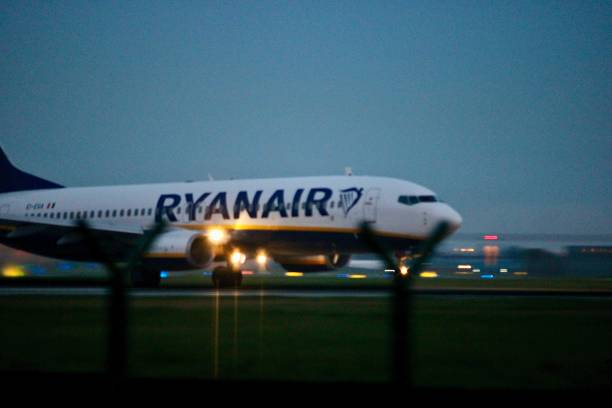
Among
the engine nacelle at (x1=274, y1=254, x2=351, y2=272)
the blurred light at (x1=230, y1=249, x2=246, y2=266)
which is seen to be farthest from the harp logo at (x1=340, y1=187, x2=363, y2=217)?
the blurred light at (x1=230, y1=249, x2=246, y2=266)

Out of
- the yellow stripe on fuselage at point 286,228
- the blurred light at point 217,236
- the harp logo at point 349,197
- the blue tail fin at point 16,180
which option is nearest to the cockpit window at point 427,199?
the yellow stripe on fuselage at point 286,228

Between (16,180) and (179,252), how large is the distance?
17.5 m

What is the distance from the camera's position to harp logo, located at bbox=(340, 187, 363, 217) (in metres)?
33.3

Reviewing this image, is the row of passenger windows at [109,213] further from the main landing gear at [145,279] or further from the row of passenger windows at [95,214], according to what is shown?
the main landing gear at [145,279]

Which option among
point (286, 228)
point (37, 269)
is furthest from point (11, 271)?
point (286, 228)

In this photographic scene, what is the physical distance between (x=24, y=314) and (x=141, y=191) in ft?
67.5

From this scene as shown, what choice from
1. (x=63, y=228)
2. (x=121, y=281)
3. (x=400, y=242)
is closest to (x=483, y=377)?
(x=121, y=281)

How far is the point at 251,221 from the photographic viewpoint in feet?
116

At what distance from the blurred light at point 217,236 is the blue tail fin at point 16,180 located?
13.4 metres

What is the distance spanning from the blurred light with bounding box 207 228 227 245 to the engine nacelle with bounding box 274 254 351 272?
293cm

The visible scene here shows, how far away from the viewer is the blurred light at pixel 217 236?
115ft

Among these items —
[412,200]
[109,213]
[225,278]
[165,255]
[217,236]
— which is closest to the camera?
[412,200]

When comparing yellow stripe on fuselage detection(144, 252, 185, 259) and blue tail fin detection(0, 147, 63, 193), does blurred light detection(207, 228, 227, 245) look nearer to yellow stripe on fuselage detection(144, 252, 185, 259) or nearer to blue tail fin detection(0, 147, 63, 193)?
yellow stripe on fuselage detection(144, 252, 185, 259)

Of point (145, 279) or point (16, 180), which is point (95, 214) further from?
point (16, 180)
